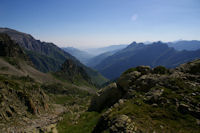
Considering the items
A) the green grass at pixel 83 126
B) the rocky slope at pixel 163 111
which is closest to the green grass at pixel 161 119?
the rocky slope at pixel 163 111

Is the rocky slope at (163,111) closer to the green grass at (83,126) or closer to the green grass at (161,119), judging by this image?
the green grass at (161,119)

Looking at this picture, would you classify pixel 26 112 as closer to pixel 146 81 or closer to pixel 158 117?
pixel 146 81

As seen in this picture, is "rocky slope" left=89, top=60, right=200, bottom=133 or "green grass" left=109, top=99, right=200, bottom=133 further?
"rocky slope" left=89, top=60, right=200, bottom=133

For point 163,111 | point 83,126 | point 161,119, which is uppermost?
point 163,111

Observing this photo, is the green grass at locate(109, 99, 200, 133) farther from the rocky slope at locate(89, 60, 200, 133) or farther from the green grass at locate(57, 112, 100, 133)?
the green grass at locate(57, 112, 100, 133)

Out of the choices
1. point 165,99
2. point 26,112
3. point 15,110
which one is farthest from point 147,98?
point 26,112

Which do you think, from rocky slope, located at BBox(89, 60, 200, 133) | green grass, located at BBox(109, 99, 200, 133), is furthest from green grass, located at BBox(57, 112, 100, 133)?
green grass, located at BBox(109, 99, 200, 133)

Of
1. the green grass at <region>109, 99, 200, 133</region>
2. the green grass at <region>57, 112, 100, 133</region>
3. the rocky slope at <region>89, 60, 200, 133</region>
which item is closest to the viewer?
the green grass at <region>109, 99, 200, 133</region>

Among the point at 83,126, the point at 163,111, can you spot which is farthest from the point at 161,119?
the point at 83,126

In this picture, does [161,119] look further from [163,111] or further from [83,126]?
[83,126]

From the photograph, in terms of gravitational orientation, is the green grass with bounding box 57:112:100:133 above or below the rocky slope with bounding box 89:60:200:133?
below

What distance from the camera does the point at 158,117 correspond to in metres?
18.4

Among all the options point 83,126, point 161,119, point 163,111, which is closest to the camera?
point 161,119

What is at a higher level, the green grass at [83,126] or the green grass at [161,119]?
the green grass at [161,119]
